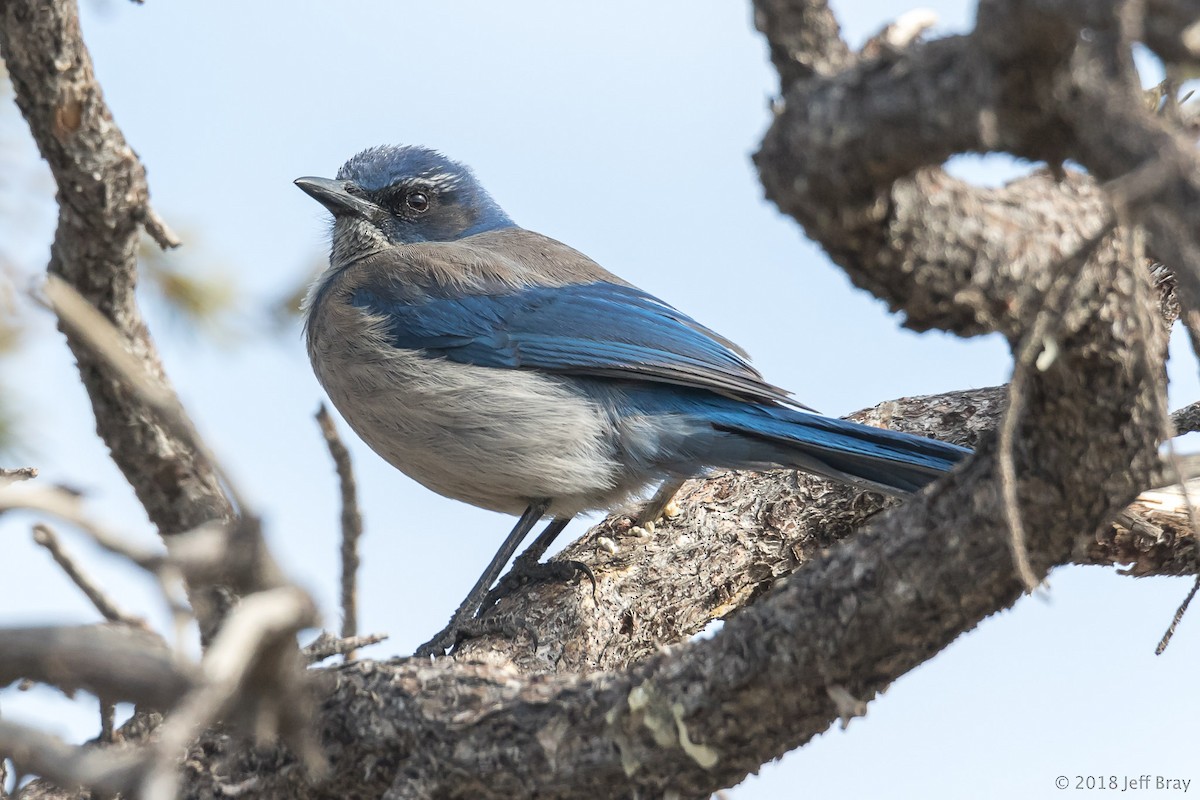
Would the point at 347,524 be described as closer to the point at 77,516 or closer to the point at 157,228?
the point at 157,228

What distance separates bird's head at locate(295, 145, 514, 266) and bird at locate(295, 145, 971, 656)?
1.70ft

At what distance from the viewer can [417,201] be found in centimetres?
667

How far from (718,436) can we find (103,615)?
105 inches

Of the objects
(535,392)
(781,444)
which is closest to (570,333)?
(535,392)

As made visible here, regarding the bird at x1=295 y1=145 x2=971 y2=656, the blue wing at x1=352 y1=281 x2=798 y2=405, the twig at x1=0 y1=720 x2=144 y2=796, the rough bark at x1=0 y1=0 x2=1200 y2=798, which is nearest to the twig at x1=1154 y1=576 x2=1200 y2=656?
Answer: the rough bark at x1=0 y1=0 x2=1200 y2=798

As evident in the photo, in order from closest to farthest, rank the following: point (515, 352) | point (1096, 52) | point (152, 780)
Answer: point (152, 780), point (1096, 52), point (515, 352)

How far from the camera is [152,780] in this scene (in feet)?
5.92

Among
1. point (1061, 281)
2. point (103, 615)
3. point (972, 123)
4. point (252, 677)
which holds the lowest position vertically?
point (252, 677)

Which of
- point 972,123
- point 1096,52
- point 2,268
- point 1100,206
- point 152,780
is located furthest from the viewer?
point 2,268

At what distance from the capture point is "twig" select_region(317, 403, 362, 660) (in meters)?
3.90

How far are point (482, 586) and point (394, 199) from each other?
7.89ft

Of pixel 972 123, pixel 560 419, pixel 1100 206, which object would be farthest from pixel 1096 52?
pixel 560 419

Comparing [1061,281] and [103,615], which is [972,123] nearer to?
[1061,281]

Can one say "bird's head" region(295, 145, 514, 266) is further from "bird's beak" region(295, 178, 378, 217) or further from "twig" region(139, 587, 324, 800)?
"twig" region(139, 587, 324, 800)
